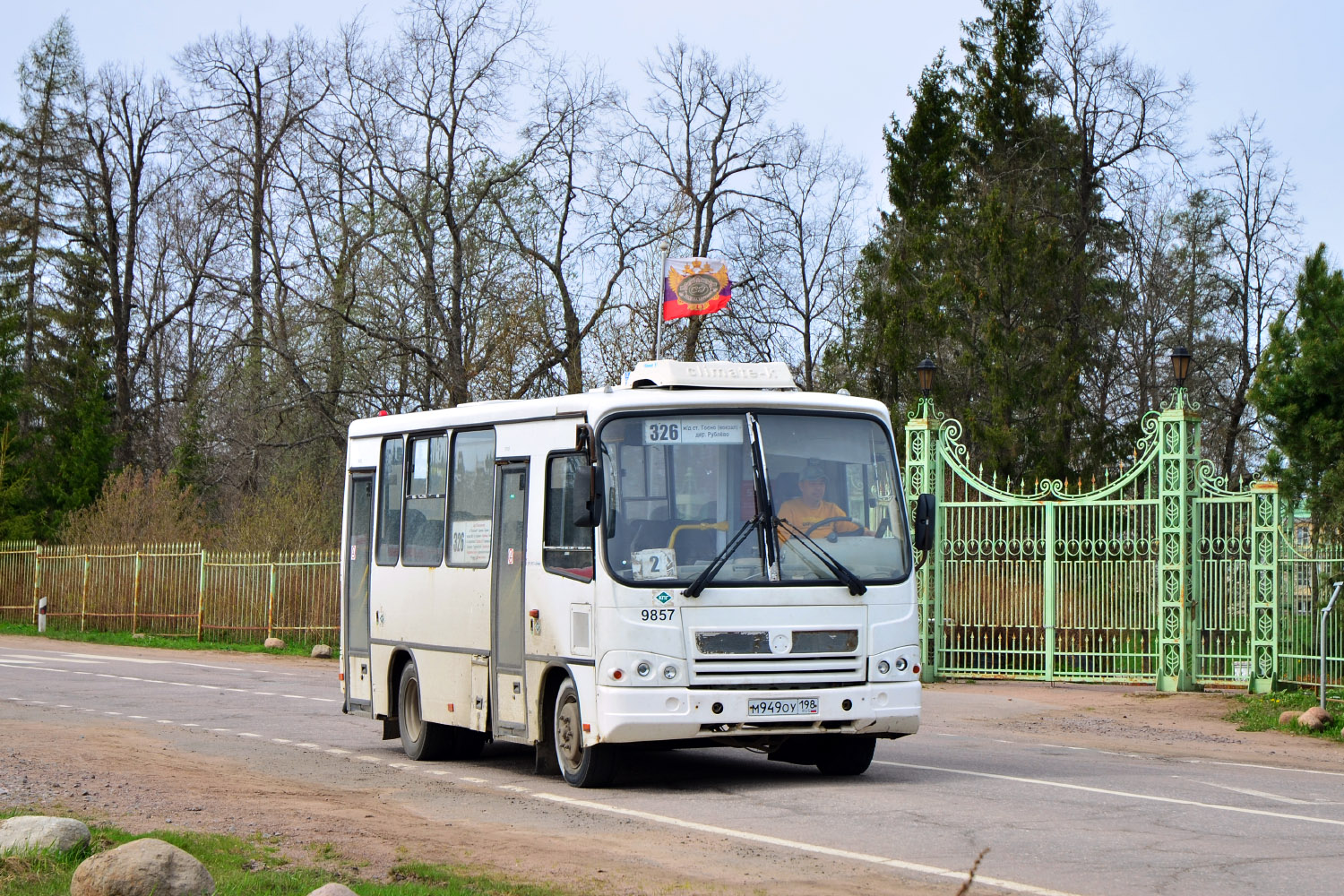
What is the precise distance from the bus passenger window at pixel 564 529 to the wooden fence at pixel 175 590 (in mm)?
19421

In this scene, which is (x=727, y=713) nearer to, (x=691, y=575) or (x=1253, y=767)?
(x=691, y=575)

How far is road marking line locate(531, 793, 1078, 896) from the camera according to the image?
8055mm

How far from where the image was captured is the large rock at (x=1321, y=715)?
58.3ft

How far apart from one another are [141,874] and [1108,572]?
683 inches

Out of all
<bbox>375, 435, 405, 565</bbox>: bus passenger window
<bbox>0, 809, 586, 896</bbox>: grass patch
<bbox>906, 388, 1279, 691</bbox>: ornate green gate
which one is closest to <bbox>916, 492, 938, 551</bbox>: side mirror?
<bbox>375, 435, 405, 565</bbox>: bus passenger window

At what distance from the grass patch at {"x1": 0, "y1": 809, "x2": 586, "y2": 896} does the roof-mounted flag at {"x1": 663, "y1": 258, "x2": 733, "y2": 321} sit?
21038 mm

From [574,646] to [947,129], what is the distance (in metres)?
38.4

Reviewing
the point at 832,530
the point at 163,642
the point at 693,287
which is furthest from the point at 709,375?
the point at 163,642

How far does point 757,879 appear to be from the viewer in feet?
27.2

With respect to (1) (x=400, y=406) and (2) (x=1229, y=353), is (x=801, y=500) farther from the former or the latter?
(2) (x=1229, y=353)

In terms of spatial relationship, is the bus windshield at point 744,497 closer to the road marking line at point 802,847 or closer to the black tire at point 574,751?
the black tire at point 574,751

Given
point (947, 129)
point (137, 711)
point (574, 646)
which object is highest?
point (947, 129)

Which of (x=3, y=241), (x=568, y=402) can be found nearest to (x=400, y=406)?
(x=3, y=241)

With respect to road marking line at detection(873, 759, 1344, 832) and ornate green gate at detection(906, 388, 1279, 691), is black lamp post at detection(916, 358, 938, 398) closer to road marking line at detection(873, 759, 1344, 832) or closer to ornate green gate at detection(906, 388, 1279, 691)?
ornate green gate at detection(906, 388, 1279, 691)
